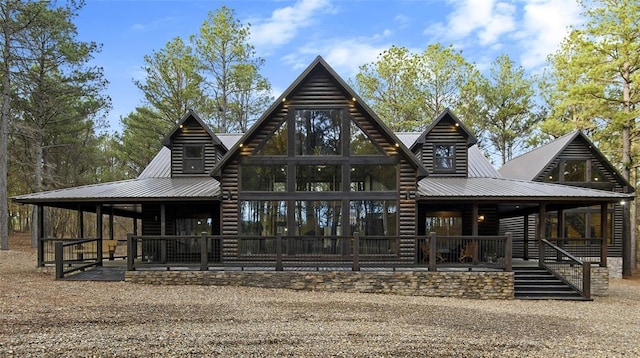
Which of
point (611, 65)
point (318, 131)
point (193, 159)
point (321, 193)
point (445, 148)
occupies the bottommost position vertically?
point (321, 193)

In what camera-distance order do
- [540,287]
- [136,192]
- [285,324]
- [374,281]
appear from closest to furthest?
[285,324] < [374,281] < [540,287] < [136,192]

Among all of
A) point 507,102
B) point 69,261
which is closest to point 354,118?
point 69,261

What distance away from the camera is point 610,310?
1063cm

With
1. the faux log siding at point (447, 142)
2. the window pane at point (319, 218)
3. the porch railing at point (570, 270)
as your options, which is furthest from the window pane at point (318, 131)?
the porch railing at point (570, 270)

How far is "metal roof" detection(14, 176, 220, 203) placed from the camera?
13.0 metres

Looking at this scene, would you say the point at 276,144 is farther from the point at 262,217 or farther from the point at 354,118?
the point at 354,118

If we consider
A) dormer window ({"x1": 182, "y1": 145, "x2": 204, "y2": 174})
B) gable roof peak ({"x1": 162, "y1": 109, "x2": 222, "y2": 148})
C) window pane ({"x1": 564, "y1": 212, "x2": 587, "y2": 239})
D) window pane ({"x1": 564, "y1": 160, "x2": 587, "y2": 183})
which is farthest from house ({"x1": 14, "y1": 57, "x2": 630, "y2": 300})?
window pane ({"x1": 564, "y1": 160, "x2": 587, "y2": 183})

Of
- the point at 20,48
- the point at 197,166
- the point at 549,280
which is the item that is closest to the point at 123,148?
the point at 20,48

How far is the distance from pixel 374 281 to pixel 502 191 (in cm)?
578

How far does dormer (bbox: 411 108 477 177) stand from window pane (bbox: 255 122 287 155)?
5.95m

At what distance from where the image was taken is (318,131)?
13641 mm

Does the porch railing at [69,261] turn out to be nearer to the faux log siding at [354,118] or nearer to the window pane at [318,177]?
the faux log siding at [354,118]

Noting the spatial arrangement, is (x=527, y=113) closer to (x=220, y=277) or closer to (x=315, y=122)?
(x=315, y=122)

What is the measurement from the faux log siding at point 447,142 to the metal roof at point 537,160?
4.60m
